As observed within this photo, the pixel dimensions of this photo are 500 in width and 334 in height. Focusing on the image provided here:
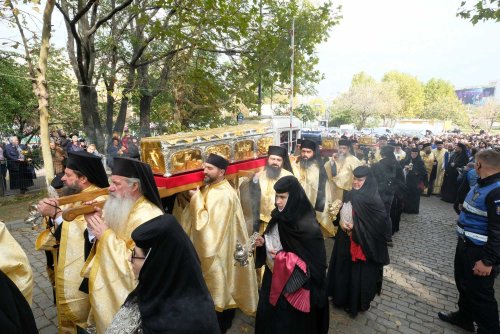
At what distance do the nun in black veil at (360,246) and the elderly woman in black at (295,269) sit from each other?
4.00ft

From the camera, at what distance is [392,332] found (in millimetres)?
4023

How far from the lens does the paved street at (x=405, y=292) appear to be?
13.6 feet

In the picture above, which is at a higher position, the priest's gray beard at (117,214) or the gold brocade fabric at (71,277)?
the priest's gray beard at (117,214)

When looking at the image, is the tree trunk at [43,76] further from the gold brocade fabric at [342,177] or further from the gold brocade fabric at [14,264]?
the gold brocade fabric at [342,177]

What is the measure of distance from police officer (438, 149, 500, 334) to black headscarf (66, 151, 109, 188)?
4359 mm

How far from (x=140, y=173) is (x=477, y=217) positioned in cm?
389

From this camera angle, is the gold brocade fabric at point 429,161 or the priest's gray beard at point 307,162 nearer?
the priest's gray beard at point 307,162

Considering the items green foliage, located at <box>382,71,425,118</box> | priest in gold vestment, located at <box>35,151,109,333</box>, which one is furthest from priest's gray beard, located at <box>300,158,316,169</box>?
green foliage, located at <box>382,71,425,118</box>

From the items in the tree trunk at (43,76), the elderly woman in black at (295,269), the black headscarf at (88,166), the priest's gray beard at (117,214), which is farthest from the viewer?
the tree trunk at (43,76)

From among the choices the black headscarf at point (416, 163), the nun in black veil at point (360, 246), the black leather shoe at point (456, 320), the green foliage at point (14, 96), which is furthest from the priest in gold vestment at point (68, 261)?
the green foliage at point (14, 96)

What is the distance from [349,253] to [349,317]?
896 mm

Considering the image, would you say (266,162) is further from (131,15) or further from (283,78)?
(131,15)

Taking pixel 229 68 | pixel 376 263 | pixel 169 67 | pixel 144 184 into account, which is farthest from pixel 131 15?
pixel 376 263

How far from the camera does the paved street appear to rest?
4133 millimetres
